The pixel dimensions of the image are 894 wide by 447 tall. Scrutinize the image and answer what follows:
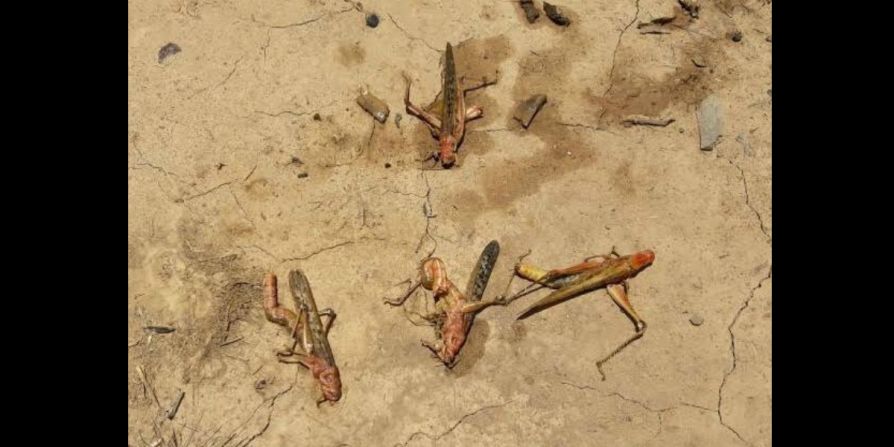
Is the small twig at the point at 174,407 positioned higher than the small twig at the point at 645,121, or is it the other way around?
the small twig at the point at 645,121

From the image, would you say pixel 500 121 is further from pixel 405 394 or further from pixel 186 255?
pixel 186 255

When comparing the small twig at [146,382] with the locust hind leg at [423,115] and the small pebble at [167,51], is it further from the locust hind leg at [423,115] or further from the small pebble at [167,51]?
the locust hind leg at [423,115]

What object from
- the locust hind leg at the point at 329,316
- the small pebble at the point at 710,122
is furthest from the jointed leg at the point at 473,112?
the locust hind leg at the point at 329,316

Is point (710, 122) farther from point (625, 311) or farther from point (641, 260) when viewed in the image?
point (625, 311)

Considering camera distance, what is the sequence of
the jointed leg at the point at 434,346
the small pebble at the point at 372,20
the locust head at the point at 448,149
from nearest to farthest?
the jointed leg at the point at 434,346 → the locust head at the point at 448,149 → the small pebble at the point at 372,20

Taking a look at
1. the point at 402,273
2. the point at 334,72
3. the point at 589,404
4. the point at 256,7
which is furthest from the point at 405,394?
the point at 256,7

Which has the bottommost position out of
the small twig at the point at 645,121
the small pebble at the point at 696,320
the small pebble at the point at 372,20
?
the small pebble at the point at 696,320
